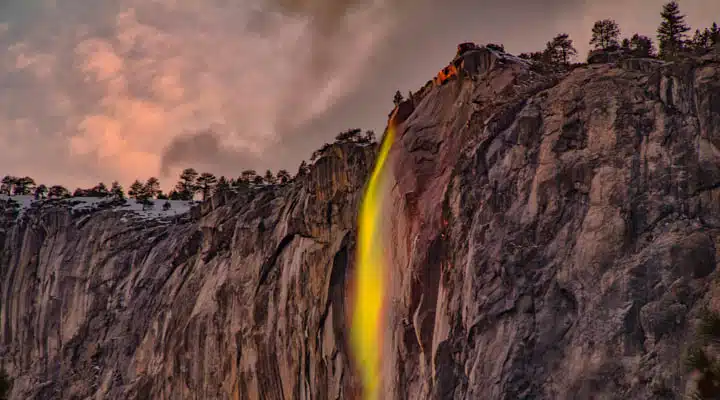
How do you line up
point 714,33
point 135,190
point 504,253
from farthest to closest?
point 135,190 < point 714,33 < point 504,253

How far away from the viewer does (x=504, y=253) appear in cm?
3881

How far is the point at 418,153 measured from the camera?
51719mm

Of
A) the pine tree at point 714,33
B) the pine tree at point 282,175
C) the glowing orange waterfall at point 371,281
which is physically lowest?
the glowing orange waterfall at point 371,281

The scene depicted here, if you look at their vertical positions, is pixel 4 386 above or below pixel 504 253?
below

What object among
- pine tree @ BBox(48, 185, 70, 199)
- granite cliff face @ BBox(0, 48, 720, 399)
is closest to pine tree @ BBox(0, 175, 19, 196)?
pine tree @ BBox(48, 185, 70, 199)

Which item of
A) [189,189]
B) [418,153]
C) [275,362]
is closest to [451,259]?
[418,153]

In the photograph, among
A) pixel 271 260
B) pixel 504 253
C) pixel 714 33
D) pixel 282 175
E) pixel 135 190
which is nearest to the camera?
pixel 504 253

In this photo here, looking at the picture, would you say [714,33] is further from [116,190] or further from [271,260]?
[116,190]

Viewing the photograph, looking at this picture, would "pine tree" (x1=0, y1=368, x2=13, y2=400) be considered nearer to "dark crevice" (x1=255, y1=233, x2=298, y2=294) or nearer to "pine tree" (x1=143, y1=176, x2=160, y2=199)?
"dark crevice" (x1=255, y1=233, x2=298, y2=294)

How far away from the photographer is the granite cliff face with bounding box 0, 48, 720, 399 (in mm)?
33719

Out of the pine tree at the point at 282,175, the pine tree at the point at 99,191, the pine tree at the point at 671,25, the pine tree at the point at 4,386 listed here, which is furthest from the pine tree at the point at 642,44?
the pine tree at the point at 99,191

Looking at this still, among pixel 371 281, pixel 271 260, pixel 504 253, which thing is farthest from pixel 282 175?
pixel 504 253

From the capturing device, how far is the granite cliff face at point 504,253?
3372 cm

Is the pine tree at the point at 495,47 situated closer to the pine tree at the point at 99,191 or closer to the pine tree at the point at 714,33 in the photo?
the pine tree at the point at 714,33
